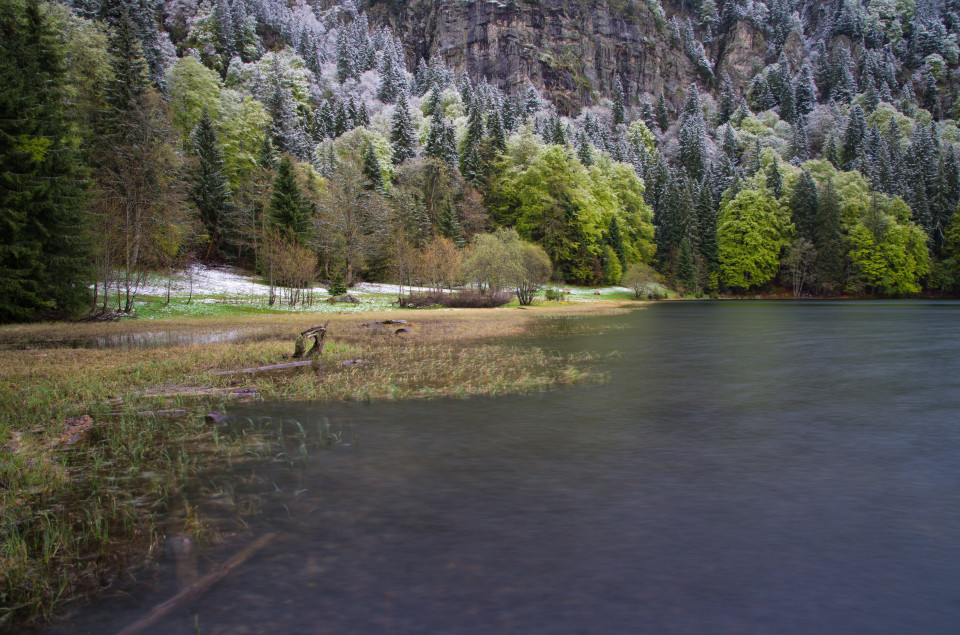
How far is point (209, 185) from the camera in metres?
60.4

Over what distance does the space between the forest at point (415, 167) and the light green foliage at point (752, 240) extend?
0.37 meters

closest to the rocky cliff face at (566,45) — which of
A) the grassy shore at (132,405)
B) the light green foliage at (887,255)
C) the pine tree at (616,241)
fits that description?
the pine tree at (616,241)

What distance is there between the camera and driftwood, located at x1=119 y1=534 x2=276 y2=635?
3.89 m

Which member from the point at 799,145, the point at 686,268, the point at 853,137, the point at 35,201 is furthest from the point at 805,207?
the point at 35,201

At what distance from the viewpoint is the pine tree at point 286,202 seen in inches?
2192

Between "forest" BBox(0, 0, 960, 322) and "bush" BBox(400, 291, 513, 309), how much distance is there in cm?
222

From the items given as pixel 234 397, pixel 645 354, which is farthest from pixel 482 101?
pixel 234 397

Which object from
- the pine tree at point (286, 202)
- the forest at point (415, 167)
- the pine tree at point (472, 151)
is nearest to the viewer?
the forest at point (415, 167)

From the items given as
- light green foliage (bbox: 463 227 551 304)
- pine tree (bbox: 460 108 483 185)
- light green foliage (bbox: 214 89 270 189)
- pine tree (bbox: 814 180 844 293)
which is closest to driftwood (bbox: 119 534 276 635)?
light green foliage (bbox: 463 227 551 304)

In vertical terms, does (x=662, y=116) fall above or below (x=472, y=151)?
above

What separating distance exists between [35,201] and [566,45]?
537 ft

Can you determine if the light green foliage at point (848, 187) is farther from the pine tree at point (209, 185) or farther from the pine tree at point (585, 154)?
the pine tree at point (209, 185)

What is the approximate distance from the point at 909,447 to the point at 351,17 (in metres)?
205

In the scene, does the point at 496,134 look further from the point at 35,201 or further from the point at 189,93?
the point at 35,201
